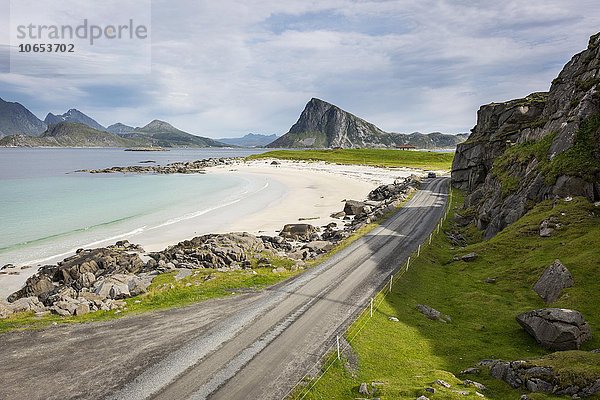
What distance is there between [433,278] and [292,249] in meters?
19.0

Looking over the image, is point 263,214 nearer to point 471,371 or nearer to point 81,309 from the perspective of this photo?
point 81,309

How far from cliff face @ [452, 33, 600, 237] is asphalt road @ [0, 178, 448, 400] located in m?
25.8

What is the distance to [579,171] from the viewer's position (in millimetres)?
40906

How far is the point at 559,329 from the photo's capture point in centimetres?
2136

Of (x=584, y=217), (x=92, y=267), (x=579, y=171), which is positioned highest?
(x=579, y=171)

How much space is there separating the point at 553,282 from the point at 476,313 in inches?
261

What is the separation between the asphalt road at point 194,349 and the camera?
1822cm

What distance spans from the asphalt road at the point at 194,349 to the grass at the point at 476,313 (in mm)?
2680

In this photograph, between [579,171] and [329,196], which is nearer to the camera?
[579,171]

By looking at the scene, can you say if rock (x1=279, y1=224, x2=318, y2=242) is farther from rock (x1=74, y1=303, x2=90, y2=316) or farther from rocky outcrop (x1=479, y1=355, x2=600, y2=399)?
rocky outcrop (x1=479, y1=355, x2=600, y2=399)

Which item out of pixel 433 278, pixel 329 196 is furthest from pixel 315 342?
pixel 329 196

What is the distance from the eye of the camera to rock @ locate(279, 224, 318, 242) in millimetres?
57391

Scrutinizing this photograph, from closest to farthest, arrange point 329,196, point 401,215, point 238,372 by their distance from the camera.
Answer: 1. point 238,372
2. point 401,215
3. point 329,196

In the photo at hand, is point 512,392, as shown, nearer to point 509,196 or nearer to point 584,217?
point 584,217
